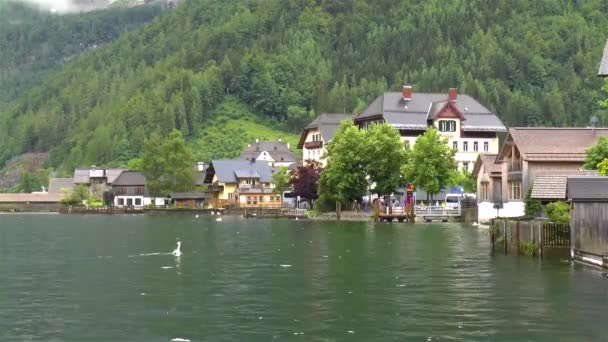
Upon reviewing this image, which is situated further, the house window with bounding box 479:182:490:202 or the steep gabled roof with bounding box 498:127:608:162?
the house window with bounding box 479:182:490:202

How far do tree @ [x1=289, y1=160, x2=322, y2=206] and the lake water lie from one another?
8573cm

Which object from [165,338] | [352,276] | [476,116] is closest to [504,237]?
[352,276]

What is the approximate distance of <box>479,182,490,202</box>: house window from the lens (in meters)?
106

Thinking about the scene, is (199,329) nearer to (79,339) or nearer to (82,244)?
(79,339)

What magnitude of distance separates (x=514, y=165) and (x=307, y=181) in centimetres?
6359

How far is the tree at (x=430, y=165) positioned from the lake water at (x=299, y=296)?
175 feet

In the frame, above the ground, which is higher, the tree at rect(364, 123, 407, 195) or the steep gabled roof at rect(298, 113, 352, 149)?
the steep gabled roof at rect(298, 113, 352, 149)

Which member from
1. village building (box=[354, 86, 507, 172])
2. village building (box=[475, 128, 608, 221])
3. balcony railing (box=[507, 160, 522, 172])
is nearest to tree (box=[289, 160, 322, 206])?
village building (box=[354, 86, 507, 172])

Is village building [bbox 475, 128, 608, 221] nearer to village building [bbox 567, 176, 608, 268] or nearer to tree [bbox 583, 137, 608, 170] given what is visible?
tree [bbox 583, 137, 608, 170]

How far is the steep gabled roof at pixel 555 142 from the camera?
8638 centimetres

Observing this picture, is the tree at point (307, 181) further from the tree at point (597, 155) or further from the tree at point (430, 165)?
the tree at point (597, 155)

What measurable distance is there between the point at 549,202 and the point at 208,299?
3362 cm

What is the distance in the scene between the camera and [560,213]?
56781 mm

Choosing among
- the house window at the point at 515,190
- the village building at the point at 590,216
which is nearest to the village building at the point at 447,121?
the house window at the point at 515,190
